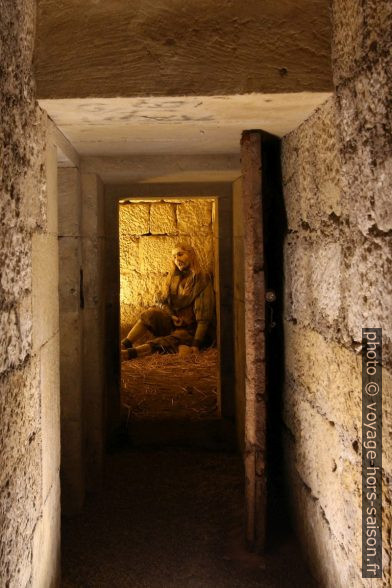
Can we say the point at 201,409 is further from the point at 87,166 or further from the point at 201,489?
the point at 87,166

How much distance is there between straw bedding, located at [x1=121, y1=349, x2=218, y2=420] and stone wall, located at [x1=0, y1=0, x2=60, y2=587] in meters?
3.33

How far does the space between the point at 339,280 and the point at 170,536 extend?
7.02 feet

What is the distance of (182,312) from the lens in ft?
31.7

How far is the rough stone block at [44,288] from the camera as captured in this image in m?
2.21

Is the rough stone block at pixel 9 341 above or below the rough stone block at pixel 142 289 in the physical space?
below

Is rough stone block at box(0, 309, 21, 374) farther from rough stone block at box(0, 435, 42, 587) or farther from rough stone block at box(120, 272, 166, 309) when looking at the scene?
rough stone block at box(120, 272, 166, 309)

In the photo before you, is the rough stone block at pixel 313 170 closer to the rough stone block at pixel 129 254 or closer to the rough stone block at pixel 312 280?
the rough stone block at pixel 312 280

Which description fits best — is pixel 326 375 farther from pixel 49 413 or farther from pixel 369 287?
pixel 49 413

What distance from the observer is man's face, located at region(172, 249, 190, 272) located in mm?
9242

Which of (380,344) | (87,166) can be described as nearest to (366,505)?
(380,344)

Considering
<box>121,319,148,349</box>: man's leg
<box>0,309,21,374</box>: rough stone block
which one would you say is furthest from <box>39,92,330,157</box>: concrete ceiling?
<box>121,319,148,349</box>: man's leg

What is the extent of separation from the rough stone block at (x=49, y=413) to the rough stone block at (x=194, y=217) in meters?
7.11

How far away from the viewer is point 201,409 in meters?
6.02

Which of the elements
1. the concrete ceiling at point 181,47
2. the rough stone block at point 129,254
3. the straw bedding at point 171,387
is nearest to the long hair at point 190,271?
the rough stone block at point 129,254
